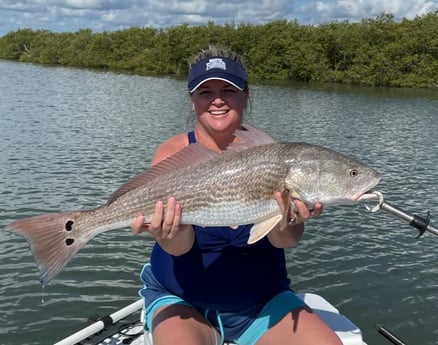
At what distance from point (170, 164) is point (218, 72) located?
2.76 feet

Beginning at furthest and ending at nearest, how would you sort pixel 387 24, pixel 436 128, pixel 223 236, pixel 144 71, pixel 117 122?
pixel 144 71 < pixel 387 24 < pixel 436 128 < pixel 117 122 < pixel 223 236

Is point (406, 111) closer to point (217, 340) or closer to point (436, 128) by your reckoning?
point (436, 128)

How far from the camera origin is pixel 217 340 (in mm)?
3906

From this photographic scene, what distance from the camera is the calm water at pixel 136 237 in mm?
7676

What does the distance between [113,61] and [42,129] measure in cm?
7501

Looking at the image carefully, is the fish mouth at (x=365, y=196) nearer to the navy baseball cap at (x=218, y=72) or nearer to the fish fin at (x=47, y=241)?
the navy baseball cap at (x=218, y=72)

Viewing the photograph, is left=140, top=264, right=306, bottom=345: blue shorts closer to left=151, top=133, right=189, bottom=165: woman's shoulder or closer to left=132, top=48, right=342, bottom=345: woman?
left=132, top=48, right=342, bottom=345: woman

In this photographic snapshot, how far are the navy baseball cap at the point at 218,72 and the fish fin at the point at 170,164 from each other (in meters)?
0.63

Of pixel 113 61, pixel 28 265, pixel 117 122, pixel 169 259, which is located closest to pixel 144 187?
pixel 169 259

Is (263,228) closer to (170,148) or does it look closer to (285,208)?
(285,208)

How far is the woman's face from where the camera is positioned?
421 cm

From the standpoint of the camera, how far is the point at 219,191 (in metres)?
3.68

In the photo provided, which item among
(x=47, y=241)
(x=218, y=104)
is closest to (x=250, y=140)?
(x=218, y=104)

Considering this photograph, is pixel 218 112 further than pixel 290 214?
Yes
